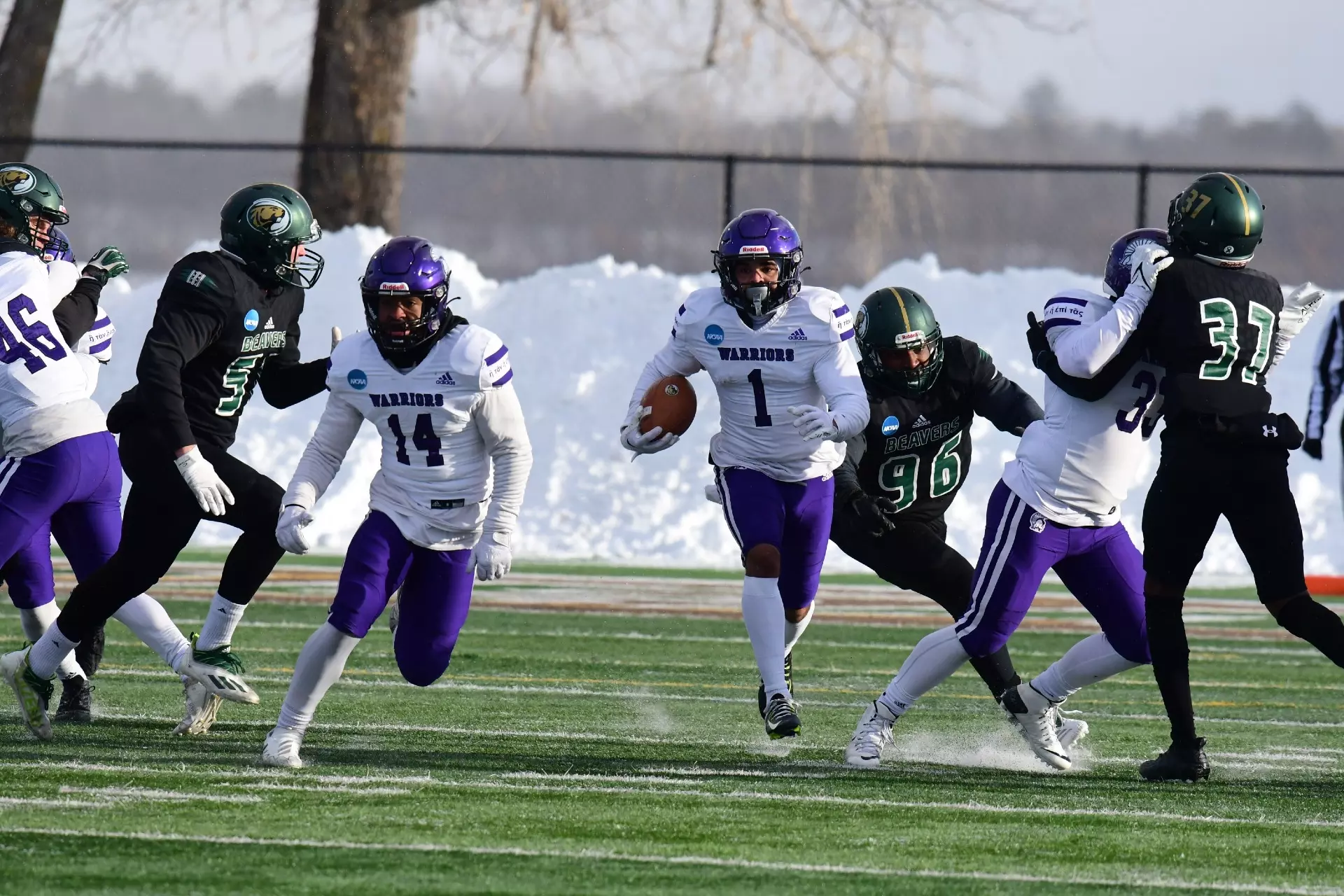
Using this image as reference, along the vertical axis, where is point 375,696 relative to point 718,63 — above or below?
below

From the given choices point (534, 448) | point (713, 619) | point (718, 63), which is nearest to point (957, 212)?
point (718, 63)

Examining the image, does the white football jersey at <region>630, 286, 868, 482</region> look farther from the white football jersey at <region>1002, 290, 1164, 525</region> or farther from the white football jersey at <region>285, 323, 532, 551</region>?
Answer: the white football jersey at <region>285, 323, 532, 551</region>

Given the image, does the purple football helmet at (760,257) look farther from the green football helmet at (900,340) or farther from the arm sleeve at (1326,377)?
the arm sleeve at (1326,377)

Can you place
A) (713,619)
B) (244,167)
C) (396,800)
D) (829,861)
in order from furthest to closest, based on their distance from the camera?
(244,167), (713,619), (396,800), (829,861)

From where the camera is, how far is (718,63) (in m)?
18.7

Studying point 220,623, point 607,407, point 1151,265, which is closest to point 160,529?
point 220,623

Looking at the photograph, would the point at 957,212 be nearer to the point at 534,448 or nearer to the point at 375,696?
the point at 534,448

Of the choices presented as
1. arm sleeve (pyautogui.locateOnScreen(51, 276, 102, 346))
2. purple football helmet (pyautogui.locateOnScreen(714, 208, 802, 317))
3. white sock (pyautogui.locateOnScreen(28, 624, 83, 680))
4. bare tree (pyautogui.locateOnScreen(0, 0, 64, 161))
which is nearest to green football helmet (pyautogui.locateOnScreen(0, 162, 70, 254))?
arm sleeve (pyautogui.locateOnScreen(51, 276, 102, 346))

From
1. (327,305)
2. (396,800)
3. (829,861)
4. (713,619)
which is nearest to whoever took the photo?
(829,861)

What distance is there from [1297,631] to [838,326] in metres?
1.68

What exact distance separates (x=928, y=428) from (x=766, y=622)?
906mm

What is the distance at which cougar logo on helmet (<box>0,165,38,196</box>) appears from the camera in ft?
22.7

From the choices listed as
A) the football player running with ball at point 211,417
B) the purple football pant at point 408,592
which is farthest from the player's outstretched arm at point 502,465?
the football player running with ball at point 211,417

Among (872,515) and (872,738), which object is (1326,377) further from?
(872,738)
